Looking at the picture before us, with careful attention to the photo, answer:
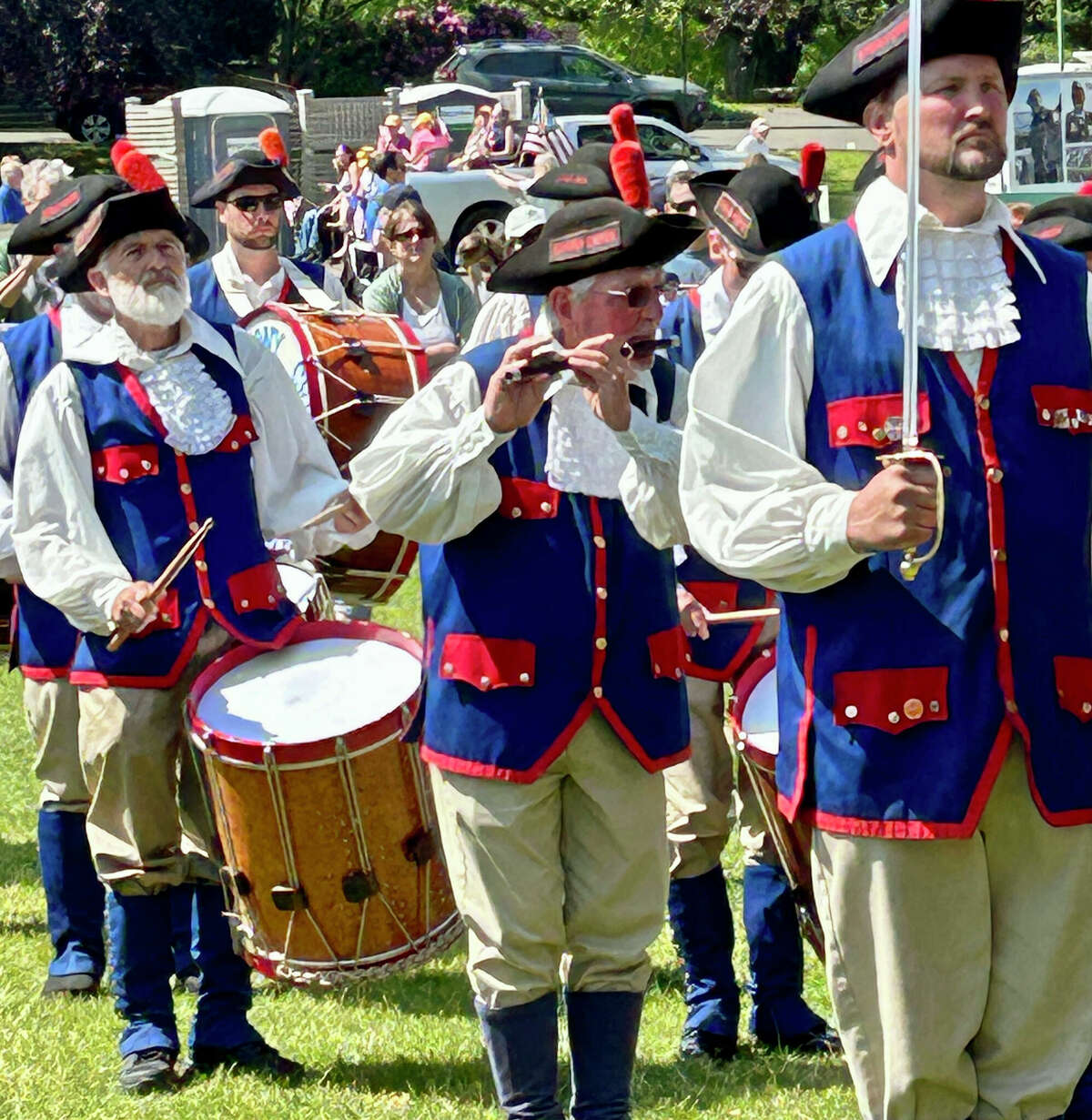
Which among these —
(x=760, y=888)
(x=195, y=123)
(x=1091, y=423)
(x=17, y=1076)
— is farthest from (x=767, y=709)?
(x=195, y=123)

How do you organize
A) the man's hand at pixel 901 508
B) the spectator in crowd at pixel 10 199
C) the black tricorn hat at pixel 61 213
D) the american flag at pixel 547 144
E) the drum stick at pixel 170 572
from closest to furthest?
1. the man's hand at pixel 901 508
2. the drum stick at pixel 170 572
3. the black tricorn hat at pixel 61 213
4. the american flag at pixel 547 144
5. the spectator in crowd at pixel 10 199

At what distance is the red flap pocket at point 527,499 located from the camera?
14.6 ft

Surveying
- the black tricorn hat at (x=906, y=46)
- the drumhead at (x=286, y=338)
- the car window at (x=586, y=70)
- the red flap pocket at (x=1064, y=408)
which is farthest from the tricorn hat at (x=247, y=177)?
the car window at (x=586, y=70)

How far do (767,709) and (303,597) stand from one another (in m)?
1.40

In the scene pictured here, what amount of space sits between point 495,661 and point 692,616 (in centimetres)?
86

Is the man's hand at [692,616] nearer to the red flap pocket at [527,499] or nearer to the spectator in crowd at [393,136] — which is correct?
the red flap pocket at [527,499]

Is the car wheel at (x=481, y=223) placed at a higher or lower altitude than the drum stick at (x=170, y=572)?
lower

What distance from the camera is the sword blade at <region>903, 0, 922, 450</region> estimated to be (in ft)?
11.1

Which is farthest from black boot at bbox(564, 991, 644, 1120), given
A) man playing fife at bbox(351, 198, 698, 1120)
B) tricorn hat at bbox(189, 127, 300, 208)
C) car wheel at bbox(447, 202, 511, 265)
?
car wheel at bbox(447, 202, 511, 265)

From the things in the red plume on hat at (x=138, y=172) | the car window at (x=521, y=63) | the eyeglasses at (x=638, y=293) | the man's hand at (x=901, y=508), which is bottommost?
the car window at (x=521, y=63)

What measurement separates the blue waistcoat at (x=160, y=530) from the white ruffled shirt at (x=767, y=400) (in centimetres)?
185

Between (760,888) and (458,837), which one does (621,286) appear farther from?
(760,888)

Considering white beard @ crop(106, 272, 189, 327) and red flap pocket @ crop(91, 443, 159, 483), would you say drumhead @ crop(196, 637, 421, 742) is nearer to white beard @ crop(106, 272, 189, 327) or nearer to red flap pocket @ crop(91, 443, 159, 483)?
red flap pocket @ crop(91, 443, 159, 483)

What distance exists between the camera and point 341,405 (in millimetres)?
7051
